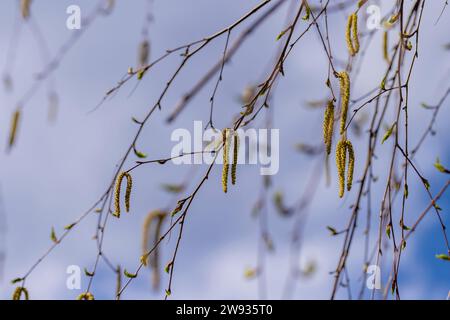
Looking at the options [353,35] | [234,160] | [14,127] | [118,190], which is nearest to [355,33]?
[353,35]

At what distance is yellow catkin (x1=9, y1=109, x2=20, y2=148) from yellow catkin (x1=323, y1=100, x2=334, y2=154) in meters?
0.77

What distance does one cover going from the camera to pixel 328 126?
1.56 m

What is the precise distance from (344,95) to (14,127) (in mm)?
828

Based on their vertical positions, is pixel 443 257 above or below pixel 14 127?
below

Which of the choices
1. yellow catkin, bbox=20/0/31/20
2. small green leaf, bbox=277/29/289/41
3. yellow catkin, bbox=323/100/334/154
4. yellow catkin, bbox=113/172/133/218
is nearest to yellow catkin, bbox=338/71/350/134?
yellow catkin, bbox=323/100/334/154

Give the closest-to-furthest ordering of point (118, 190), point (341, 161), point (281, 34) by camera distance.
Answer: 1. point (341, 161)
2. point (118, 190)
3. point (281, 34)

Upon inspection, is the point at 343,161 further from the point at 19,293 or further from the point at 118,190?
the point at 19,293

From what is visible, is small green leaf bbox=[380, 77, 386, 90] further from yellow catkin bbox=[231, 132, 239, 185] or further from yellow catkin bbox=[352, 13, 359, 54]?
yellow catkin bbox=[231, 132, 239, 185]

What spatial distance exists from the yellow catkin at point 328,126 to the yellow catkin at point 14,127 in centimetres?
77

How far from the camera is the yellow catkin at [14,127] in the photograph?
5.42 ft

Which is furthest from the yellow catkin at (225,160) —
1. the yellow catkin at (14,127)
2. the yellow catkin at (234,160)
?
the yellow catkin at (14,127)
